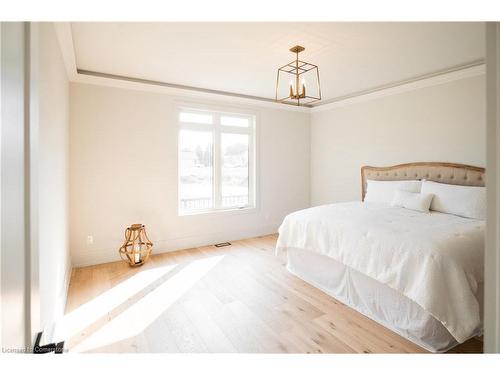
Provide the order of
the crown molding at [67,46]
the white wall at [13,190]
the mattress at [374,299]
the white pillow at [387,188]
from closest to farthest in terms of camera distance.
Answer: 1. the white wall at [13,190]
2. the mattress at [374,299]
3. the crown molding at [67,46]
4. the white pillow at [387,188]

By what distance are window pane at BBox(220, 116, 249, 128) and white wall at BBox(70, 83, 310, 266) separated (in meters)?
0.95

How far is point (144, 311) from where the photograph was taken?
247cm

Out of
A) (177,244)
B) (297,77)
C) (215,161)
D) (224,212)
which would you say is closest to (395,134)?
(297,77)

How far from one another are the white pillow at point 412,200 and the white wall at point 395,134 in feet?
2.50

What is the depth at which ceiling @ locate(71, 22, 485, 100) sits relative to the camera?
95.1 inches

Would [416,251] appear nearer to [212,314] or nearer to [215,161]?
[212,314]

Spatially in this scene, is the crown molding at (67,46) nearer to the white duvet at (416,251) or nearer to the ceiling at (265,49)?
the ceiling at (265,49)

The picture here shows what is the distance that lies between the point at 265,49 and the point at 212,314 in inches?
107

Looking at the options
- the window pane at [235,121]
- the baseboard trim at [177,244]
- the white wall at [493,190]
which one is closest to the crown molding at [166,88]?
the window pane at [235,121]

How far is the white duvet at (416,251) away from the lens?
6.05ft

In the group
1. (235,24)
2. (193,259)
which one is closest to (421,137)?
(235,24)

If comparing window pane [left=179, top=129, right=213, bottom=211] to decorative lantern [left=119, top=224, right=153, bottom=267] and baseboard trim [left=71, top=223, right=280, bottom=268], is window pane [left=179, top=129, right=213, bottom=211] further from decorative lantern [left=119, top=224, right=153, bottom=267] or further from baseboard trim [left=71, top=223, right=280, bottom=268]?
decorative lantern [left=119, top=224, right=153, bottom=267]

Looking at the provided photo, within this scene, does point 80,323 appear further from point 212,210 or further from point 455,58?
point 455,58
